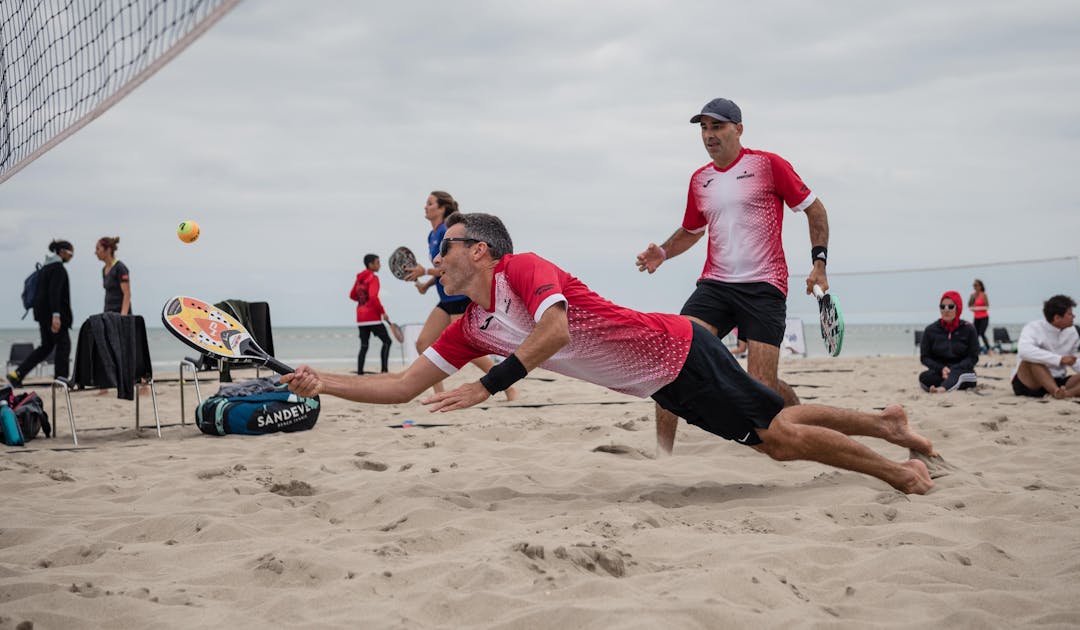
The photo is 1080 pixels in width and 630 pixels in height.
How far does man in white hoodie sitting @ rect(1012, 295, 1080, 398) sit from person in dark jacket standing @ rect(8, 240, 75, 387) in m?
9.28

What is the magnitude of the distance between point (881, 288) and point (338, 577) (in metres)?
16.8

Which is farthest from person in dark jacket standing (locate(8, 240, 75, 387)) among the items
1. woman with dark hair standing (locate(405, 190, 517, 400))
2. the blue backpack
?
woman with dark hair standing (locate(405, 190, 517, 400))

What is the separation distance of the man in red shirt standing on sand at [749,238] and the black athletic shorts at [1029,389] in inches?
170

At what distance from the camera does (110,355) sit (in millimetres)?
6305

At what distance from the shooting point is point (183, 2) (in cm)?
346

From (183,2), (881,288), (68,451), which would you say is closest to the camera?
(183,2)

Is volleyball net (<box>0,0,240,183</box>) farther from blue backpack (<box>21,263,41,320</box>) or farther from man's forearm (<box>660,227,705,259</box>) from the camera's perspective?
blue backpack (<box>21,263,41,320</box>)

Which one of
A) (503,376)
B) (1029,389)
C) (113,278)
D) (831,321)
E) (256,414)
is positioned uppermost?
(113,278)

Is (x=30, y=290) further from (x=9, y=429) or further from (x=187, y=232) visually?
(x=9, y=429)

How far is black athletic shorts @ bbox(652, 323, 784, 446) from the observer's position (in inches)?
144

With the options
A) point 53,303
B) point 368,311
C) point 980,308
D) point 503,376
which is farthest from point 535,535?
point 980,308

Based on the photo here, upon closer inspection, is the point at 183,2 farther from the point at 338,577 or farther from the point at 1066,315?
the point at 1066,315

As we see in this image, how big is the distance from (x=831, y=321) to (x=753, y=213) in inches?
30.0

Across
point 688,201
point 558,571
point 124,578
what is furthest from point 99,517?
point 688,201
